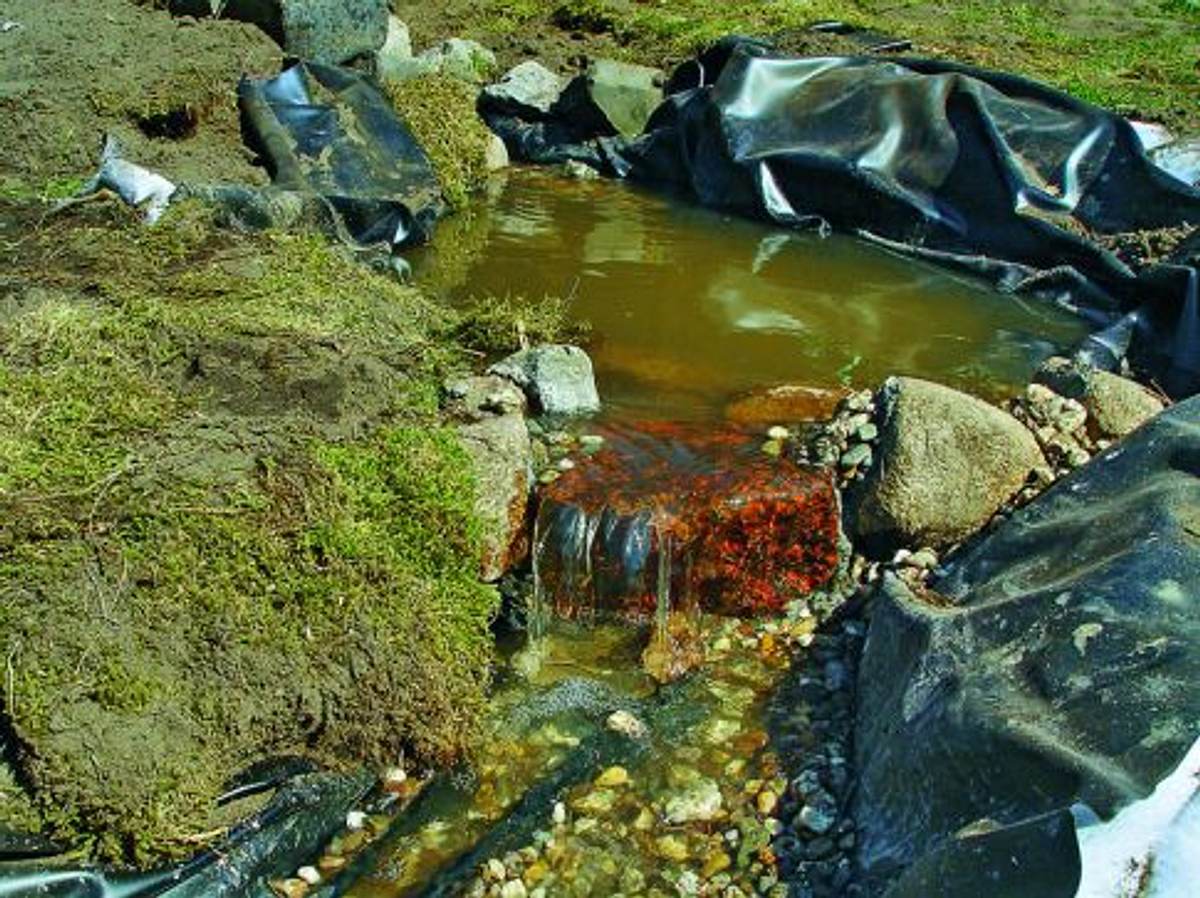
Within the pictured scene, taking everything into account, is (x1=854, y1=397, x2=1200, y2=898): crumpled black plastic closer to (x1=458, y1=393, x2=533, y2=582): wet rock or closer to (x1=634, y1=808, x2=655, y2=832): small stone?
(x1=634, y1=808, x2=655, y2=832): small stone

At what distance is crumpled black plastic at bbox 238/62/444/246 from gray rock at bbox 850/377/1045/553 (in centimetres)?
404

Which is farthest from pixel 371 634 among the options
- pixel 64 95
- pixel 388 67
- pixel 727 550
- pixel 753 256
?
pixel 388 67

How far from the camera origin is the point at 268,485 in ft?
14.9

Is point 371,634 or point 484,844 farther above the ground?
point 371,634

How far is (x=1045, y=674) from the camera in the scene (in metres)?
3.66

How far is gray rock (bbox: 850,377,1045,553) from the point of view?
5.43 m

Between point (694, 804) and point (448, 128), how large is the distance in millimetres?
6974

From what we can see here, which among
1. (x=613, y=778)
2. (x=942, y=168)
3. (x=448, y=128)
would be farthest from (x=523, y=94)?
(x=613, y=778)

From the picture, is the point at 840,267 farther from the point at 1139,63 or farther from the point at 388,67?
the point at 1139,63

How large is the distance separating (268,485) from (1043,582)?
2.77m

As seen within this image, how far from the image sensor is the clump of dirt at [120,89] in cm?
809

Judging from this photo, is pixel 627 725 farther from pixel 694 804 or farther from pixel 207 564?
pixel 207 564

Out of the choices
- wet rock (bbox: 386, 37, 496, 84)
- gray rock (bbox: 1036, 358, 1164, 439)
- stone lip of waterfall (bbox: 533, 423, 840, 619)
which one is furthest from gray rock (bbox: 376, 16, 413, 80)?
gray rock (bbox: 1036, 358, 1164, 439)

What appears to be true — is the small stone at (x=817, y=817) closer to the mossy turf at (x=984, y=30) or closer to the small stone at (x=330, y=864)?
the small stone at (x=330, y=864)
